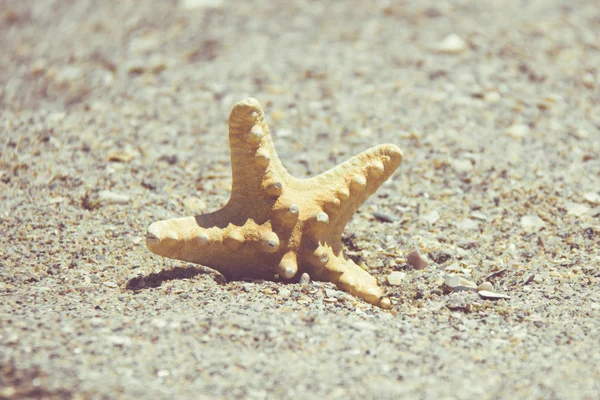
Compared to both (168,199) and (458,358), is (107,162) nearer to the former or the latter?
(168,199)

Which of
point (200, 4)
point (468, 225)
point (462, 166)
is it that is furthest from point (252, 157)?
point (200, 4)

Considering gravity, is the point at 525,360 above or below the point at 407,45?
below

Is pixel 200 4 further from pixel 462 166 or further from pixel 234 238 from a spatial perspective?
pixel 234 238

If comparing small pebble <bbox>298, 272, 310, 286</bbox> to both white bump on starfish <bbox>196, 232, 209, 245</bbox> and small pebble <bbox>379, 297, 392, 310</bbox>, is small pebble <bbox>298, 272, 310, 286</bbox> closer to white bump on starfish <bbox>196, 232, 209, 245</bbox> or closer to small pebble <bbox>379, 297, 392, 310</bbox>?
small pebble <bbox>379, 297, 392, 310</bbox>

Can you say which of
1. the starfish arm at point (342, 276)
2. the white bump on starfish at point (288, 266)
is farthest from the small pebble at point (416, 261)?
→ the white bump on starfish at point (288, 266)

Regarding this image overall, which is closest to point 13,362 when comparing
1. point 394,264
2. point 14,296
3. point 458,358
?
point 14,296

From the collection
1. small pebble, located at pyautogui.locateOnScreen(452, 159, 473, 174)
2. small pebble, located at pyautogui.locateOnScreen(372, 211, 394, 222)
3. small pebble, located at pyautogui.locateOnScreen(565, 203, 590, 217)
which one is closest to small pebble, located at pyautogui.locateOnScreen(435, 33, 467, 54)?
small pebble, located at pyautogui.locateOnScreen(452, 159, 473, 174)

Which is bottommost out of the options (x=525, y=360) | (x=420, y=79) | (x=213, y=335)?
(x=525, y=360)

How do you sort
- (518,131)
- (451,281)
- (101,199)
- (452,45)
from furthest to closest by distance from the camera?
(452,45)
(518,131)
(101,199)
(451,281)
